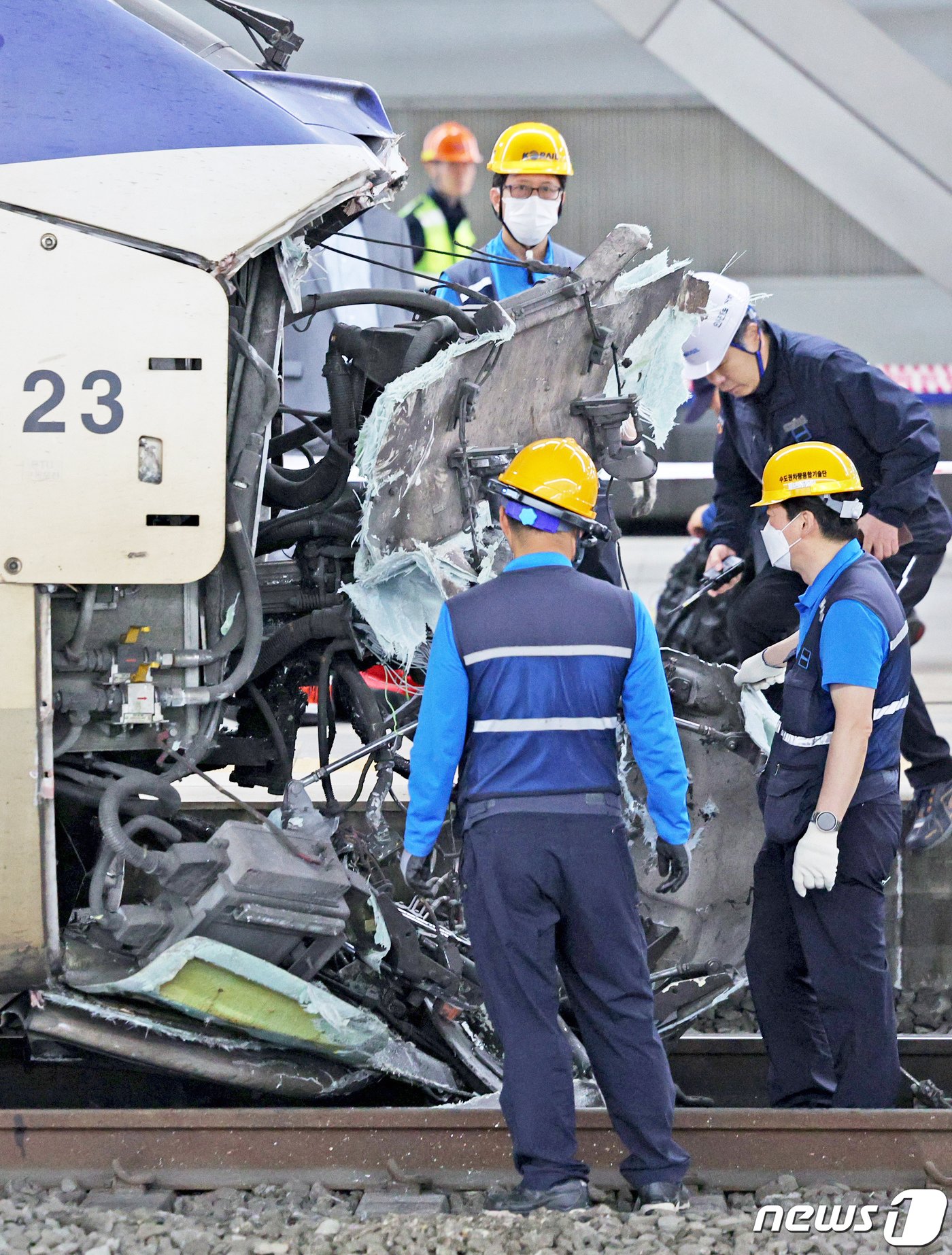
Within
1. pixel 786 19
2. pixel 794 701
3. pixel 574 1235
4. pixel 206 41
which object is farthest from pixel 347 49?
pixel 574 1235

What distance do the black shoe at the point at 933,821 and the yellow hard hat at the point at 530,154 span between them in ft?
8.16

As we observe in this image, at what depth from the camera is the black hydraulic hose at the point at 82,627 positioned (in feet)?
11.9

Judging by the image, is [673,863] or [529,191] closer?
[673,863]

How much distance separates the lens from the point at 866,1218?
3.44 meters

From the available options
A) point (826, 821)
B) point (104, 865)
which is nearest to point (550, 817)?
point (826, 821)

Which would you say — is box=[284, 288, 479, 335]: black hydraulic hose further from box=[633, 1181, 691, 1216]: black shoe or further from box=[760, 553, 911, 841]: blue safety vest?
box=[633, 1181, 691, 1216]: black shoe

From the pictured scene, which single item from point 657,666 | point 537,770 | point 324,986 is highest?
point 657,666

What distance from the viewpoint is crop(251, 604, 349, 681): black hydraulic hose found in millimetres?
4211

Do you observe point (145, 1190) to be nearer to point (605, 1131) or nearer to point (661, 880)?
point (605, 1131)

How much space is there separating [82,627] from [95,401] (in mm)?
536

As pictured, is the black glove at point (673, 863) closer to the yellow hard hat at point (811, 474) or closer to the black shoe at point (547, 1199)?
the black shoe at point (547, 1199)

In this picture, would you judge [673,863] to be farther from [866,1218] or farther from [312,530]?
[312,530]

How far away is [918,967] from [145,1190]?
9.82 ft

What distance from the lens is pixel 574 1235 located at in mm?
3232
